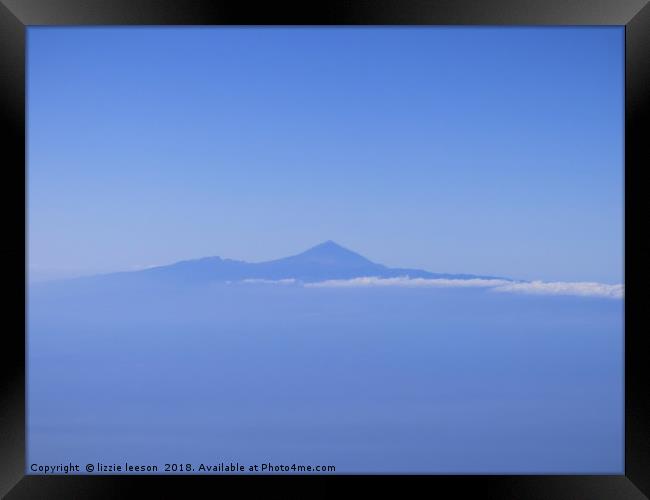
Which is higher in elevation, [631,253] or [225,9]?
[225,9]

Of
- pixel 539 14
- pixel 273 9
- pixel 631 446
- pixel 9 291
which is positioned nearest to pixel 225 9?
pixel 273 9

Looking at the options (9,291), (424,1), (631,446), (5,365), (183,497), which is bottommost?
(183,497)

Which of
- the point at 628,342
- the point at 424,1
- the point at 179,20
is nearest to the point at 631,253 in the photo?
the point at 628,342

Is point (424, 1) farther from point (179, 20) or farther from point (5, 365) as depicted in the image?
point (5, 365)

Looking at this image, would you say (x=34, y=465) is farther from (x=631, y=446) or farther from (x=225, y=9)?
(x=631, y=446)

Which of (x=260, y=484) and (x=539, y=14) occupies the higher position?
(x=539, y=14)
